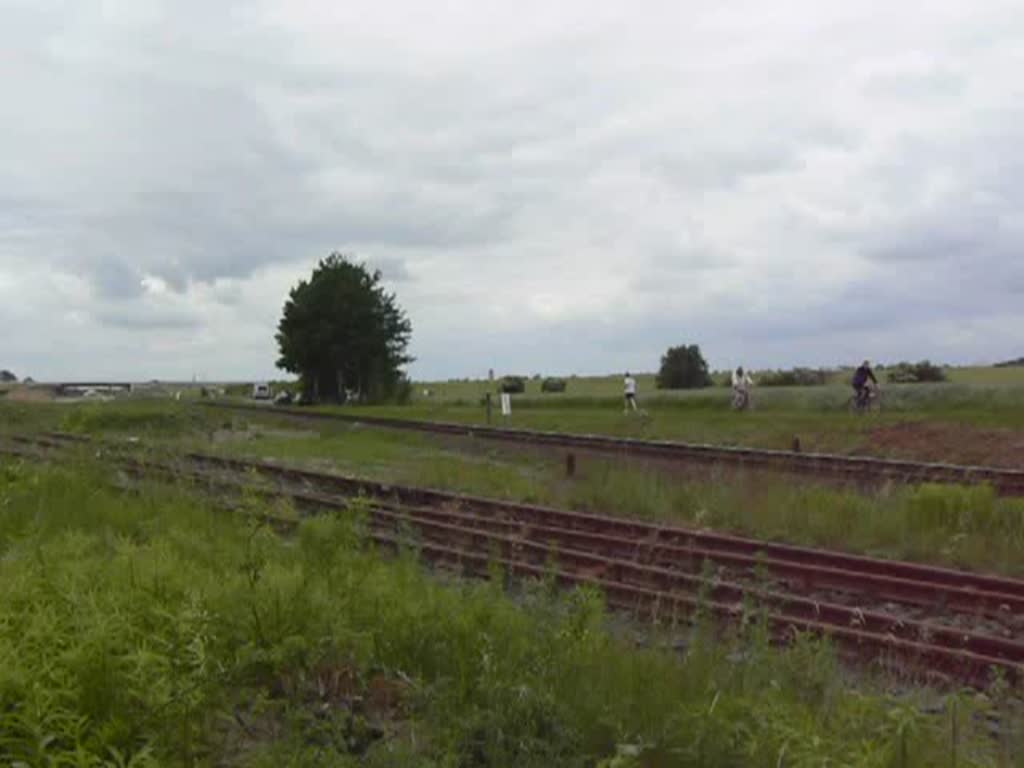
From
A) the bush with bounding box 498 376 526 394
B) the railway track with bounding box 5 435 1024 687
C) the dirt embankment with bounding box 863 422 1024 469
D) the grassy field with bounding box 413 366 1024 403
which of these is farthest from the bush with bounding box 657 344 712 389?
the railway track with bounding box 5 435 1024 687

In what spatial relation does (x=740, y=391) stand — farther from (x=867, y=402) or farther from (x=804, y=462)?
(x=804, y=462)

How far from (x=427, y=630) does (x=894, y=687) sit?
11.3 feet

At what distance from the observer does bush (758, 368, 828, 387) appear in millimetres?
69688

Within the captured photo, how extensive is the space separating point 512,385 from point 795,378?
93.2 feet

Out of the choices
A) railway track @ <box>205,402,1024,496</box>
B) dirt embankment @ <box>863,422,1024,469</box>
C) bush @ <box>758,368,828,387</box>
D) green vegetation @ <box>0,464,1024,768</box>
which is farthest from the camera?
bush @ <box>758,368,828,387</box>

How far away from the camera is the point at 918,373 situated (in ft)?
226

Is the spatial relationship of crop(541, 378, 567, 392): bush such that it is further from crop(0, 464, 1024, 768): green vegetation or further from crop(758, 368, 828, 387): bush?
crop(0, 464, 1024, 768): green vegetation

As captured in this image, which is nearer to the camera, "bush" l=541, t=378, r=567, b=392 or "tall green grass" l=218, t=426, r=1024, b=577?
"tall green grass" l=218, t=426, r=1024, b=577

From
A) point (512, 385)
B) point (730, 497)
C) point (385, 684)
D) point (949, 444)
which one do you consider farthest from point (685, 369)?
point (385, 684)

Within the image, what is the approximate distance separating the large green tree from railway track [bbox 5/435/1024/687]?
195 feet

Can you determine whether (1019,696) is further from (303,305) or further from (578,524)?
(303,305)

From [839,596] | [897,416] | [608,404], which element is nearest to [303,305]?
[608,404]

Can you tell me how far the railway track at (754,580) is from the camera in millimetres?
8641

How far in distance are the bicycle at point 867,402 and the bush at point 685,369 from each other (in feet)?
131
